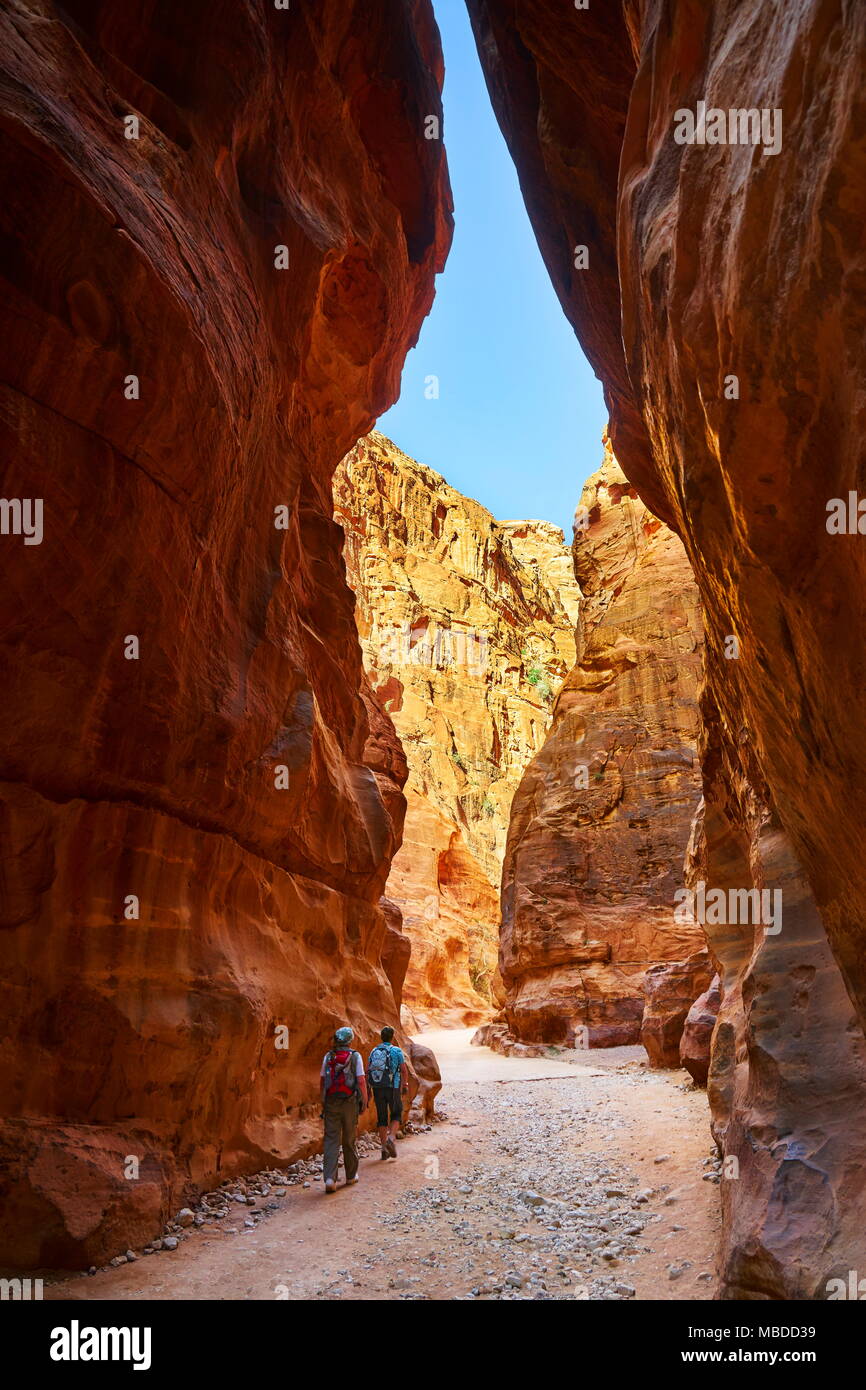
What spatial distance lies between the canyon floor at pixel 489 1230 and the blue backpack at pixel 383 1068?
2.93ft

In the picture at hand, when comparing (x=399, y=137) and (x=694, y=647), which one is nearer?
(x=399, y=137)

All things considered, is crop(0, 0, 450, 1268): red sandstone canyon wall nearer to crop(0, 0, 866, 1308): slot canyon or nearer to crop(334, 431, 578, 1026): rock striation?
crop(0, 0, 866, 1308): slot canyon

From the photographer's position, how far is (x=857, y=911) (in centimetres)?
468

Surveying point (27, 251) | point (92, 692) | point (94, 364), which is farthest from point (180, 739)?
point (27, 251)

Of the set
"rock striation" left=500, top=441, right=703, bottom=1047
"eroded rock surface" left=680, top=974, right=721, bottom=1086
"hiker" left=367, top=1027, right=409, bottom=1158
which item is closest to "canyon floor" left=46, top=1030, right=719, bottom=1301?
"hiker" left=367, top=1027, right=409, bottom=1158

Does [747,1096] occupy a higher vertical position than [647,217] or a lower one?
lower

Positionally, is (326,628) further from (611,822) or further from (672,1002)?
(611,822)

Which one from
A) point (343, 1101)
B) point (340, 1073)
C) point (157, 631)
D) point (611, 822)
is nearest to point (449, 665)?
point (611, 822)

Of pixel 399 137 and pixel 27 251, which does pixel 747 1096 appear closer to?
pixel 27 251

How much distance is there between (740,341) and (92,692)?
20.3 feet

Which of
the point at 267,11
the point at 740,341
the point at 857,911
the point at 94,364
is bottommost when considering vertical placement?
the point at 857,911

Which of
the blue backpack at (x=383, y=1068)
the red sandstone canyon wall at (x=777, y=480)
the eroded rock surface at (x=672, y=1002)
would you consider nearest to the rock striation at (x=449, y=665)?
the eroded rock surface at (x=672, y=1002)

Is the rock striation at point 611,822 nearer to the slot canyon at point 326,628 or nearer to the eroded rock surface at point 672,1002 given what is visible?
the eroded rock surface at point 672,1002

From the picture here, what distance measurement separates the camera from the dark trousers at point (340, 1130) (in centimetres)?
830
